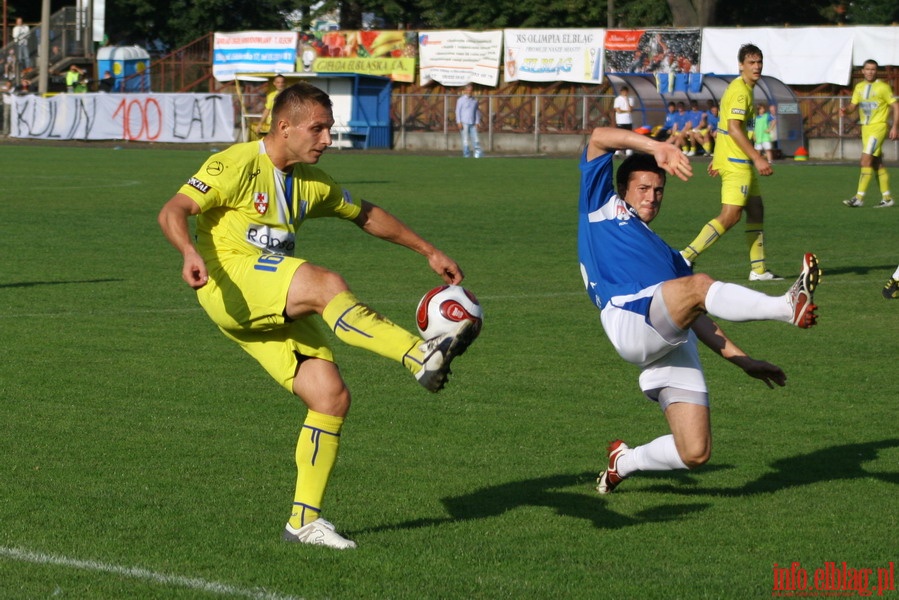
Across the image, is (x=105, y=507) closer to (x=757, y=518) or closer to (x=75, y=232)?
(x=757, y=518)

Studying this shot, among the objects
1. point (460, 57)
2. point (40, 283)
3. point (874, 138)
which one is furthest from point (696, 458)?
point (460, 57)

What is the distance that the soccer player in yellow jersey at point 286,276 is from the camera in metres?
5.25

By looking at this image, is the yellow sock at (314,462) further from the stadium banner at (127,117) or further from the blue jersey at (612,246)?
the stadium banner at (127,117)

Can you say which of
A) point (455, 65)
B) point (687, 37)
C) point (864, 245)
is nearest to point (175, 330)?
point (864, 245)

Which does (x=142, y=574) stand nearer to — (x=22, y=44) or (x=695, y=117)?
(x=695, y=117)

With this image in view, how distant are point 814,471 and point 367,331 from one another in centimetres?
283

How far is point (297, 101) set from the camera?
18.2 ft

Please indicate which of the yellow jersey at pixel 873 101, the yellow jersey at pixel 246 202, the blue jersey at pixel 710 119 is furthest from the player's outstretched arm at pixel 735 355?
the blue jersey at pixel 710 119

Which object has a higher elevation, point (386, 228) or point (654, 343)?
point (386, 228)

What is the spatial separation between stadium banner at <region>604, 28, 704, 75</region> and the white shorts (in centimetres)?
3630

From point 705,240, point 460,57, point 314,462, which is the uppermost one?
point 460,57

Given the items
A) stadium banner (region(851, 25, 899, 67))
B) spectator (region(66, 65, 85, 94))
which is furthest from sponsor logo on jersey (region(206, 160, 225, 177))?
spectator (region(66, 65, 85, 94))

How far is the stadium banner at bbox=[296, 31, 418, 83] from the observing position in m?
48.0

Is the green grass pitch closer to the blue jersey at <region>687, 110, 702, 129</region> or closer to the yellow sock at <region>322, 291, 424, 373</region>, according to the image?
the yellow sock at <region>322, 291, 424, 373</region>
